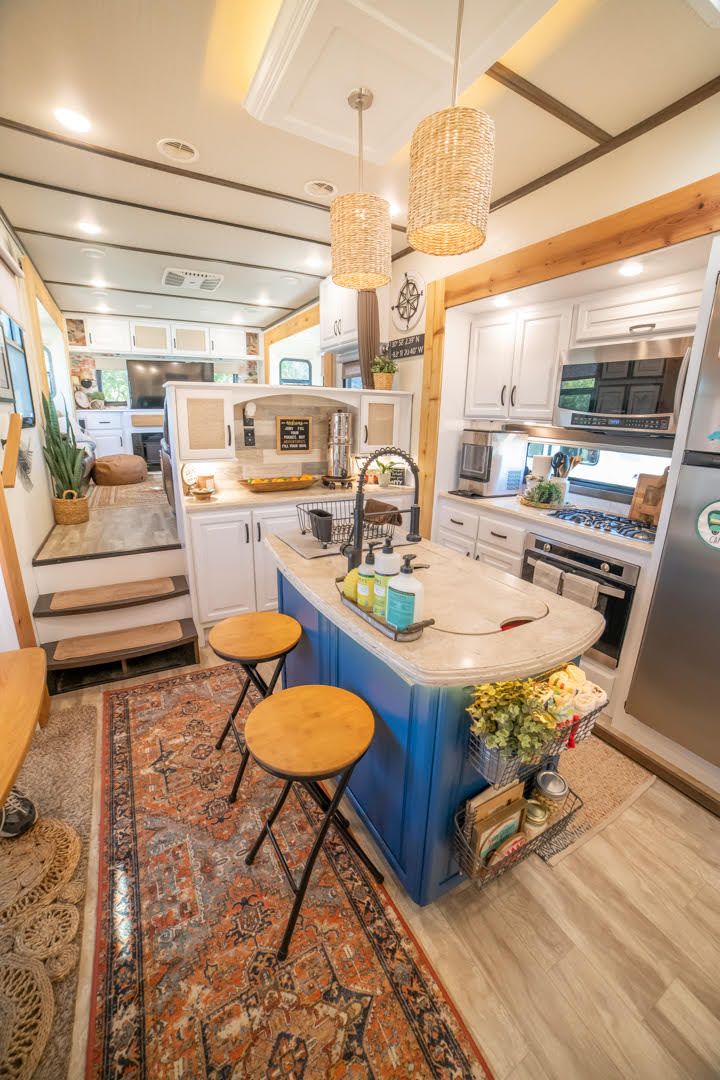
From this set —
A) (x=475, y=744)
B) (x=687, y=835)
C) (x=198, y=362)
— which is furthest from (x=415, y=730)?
(x=198, y=362)

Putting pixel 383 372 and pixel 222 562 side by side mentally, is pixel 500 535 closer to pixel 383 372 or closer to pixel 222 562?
pixel 383 372

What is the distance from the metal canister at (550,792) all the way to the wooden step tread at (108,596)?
2.44 m

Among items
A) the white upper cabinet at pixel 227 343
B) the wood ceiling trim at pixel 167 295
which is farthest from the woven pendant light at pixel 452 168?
the white upper cabinet at pixel 227 343

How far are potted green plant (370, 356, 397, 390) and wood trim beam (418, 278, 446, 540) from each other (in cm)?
31

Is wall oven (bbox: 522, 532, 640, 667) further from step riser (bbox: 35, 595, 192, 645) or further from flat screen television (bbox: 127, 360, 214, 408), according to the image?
flat screen television (bbox: 127, 360, 214, 408)

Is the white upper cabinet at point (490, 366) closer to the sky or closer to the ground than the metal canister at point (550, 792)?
closer to the sky

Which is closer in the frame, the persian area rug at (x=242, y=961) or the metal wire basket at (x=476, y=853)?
the persian area rug at (x=242, y=961)

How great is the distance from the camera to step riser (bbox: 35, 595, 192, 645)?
2.67 meters

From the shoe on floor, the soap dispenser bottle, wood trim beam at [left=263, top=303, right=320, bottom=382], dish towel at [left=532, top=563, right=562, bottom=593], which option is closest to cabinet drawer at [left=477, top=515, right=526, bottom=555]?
dish towel at [left=532, top=563, right=562, bottom=593]

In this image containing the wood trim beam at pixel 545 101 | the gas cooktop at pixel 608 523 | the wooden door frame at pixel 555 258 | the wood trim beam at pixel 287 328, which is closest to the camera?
the wood trim beam at pixel 545 101

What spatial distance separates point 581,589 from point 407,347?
99.2 inches

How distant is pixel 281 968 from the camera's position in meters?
1.27

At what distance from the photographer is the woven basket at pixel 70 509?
3.72 m

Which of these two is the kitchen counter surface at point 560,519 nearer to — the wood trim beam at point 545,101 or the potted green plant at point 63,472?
the wood trim beam at point 545,101
